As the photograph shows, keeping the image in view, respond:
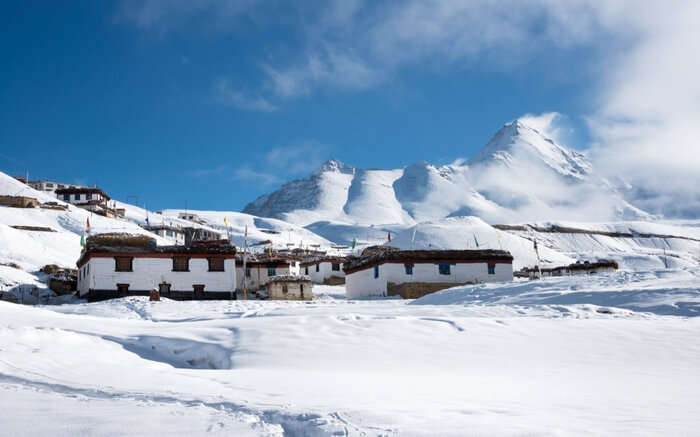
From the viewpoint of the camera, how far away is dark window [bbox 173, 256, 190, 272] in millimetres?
40656

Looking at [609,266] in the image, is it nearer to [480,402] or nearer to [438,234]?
[438,234]

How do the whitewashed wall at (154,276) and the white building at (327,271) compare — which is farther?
the white building at (327,271)

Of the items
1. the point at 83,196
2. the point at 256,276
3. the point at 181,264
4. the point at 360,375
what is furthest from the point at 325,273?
the point at 360,375

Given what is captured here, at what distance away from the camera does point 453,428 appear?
5.78 metres

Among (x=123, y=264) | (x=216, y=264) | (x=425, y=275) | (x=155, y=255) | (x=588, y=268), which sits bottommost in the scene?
(x=425, y=275)

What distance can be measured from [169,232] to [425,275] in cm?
6522

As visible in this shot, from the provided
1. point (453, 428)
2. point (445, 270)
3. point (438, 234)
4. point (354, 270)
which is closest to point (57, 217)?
point (354, 270)

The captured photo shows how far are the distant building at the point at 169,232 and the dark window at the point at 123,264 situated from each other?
52.3 metres

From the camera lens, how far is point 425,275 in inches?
1672

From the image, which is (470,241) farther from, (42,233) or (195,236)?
(42,233)

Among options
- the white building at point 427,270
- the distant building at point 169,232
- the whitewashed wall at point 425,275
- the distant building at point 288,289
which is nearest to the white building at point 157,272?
the distant building at point 288,289

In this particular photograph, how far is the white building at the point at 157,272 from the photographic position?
3862cm

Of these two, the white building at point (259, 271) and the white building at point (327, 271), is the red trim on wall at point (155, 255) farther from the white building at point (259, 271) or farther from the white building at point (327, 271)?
the white building at point (327, 271)

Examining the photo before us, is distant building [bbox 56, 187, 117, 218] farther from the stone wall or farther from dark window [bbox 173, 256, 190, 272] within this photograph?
the stone wall
